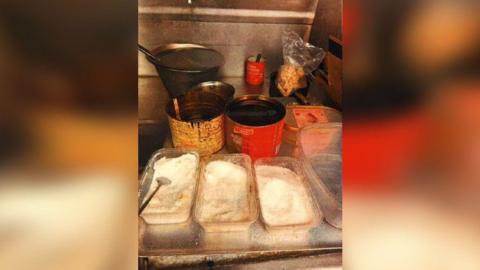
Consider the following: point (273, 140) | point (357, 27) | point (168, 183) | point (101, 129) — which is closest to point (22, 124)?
point (101, 129)

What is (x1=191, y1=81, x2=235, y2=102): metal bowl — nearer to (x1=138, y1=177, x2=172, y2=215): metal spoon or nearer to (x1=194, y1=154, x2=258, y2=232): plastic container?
(x1=194, y1=154, x2=258, y2=232): plastic container

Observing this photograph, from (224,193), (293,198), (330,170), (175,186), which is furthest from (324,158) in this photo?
(175,186)

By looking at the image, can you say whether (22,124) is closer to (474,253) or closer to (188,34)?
(474,253)

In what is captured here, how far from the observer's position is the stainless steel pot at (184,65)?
107cm

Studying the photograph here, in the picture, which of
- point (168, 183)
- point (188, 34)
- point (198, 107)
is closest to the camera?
point (168, 183)

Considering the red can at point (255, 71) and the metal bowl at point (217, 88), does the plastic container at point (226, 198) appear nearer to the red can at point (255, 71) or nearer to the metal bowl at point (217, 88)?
the metal bowl at point (217, 88)

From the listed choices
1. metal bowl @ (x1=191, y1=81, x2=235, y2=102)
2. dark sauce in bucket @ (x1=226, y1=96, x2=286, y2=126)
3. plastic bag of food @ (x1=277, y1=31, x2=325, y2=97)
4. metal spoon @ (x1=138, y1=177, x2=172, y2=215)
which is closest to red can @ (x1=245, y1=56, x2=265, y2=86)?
plastic bag of food @ (x1=277, y1=31, x2=325, y2=97)

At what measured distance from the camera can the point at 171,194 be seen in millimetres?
781

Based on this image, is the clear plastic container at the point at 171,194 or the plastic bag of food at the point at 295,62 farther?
the plastic bag of food at the point at 295,62

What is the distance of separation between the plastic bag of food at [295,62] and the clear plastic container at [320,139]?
1.27ft

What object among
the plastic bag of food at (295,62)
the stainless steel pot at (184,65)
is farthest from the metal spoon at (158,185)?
the plastic bag of food at (295,62)

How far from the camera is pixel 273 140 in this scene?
90 cm

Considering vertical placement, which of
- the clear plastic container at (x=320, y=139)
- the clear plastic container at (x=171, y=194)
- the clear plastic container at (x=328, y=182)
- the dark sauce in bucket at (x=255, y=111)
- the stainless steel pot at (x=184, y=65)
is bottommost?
the clear plastic container at (x=171, y=194)

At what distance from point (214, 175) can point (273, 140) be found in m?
0.18
